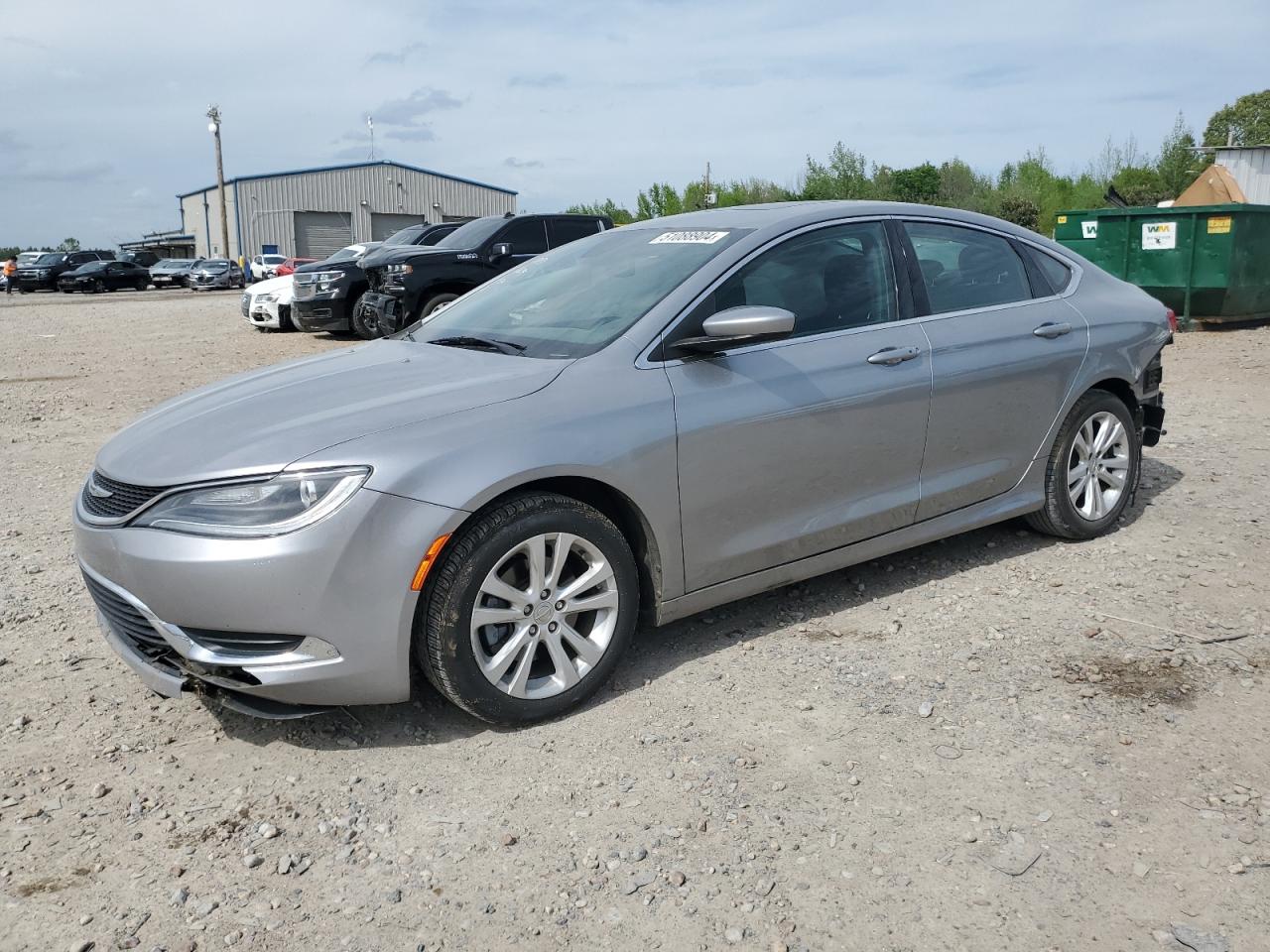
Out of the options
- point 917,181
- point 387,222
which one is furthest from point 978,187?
point 387,222

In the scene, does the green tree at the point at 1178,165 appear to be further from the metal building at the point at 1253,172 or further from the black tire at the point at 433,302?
the black tire at the point at 433,302

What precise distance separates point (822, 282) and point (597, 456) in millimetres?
1363

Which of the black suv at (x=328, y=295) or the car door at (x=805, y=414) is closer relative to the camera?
the car door at (x=805, y=414)

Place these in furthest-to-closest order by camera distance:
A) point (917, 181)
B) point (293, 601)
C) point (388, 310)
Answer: point (917, 181) → point (388, 310) → point (293, 601)

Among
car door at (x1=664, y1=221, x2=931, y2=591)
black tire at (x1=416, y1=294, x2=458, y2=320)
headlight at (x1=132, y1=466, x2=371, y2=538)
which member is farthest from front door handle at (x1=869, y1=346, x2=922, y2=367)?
black tire at (x1=416, y1=294, x2=458, y2=320)

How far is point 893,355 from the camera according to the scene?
13.9 ft

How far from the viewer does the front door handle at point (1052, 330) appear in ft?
15.8

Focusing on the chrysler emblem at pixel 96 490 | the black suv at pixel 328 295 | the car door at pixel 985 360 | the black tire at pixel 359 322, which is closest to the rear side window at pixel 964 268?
the car door at pixel 985 360

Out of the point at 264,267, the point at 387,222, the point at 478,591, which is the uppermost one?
the point at 387,222

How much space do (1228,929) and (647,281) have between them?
2.70 m

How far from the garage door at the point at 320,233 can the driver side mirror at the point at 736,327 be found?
184 ft

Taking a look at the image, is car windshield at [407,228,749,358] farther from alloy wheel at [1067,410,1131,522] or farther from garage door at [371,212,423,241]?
garage door at [371,212,423,241]

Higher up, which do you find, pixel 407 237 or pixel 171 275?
pixel 171 275

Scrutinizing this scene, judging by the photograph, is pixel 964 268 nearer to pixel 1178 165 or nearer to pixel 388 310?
pixel 388 310
